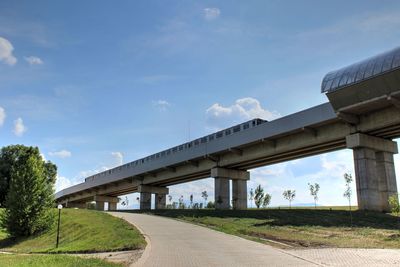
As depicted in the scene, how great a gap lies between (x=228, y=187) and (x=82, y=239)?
1322 inches

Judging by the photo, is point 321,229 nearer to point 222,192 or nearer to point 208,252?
point 208,252

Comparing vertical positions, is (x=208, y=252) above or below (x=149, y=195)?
below

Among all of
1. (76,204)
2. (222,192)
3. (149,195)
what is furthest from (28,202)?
(76,204)

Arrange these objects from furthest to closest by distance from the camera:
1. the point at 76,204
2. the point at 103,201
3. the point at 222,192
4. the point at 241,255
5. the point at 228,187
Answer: the point at 76,204
the point at 103,201
the point at 228,187
the point at 222,192
the point at 241,255

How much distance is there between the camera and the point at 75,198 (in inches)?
4326

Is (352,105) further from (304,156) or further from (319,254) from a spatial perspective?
(319,254)

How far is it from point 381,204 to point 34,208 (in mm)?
33176

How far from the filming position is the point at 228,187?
2287 inches

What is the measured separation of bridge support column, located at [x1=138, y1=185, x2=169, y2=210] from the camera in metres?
75.6

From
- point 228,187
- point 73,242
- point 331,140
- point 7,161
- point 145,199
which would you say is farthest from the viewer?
point 145,199

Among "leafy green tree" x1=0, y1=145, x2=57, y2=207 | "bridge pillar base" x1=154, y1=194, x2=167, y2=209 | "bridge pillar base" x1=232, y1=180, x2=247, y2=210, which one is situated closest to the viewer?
"bridge pillar base" x1=232, y1=180, x2=247, y2=210

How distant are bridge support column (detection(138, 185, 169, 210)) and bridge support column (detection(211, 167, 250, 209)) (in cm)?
2203

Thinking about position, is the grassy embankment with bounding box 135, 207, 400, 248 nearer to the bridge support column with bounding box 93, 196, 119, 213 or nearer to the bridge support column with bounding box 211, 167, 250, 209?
the bridge support column with bounding box 211, 167, 250, 209

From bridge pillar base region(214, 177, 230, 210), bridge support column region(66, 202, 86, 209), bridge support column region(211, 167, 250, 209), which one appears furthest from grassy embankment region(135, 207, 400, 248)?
bridge support column region(66, 202, 86, 209)
